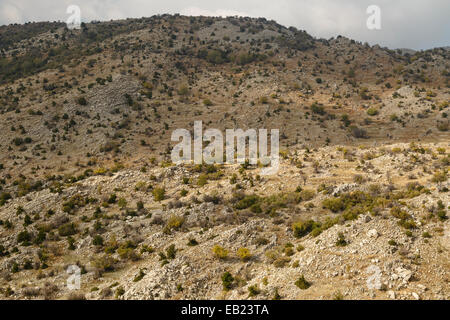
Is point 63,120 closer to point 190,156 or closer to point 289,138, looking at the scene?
point 190,156

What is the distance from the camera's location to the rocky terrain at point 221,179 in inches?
714

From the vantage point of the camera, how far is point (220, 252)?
800 inches

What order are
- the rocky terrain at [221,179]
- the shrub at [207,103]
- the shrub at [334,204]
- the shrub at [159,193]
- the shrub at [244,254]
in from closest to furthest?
the rocky terrain at [221,179]
the shrub at [244,254]
the shrub at [334,204]
the shrub at [159,193]
the shrub at [207,103]

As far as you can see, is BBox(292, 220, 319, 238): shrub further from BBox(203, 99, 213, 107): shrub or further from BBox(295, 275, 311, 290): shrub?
BBox(203, 99, 213, 107): shrub

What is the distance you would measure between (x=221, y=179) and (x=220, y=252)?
13.5 meters

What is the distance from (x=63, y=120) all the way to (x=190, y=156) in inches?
996

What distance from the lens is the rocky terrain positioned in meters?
18.1

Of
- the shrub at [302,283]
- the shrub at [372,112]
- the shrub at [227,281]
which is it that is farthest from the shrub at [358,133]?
the shrub at [227,281]

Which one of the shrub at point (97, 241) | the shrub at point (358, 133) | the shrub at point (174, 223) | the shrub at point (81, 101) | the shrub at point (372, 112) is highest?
the shrub at point (81, 101)

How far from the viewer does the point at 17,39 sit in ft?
307

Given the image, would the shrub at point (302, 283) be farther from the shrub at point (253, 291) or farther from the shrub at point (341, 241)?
the shrub at point (341, 241)

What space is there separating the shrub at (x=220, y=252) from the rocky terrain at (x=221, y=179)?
3.1 inches

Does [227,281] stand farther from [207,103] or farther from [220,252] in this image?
[207,103]
